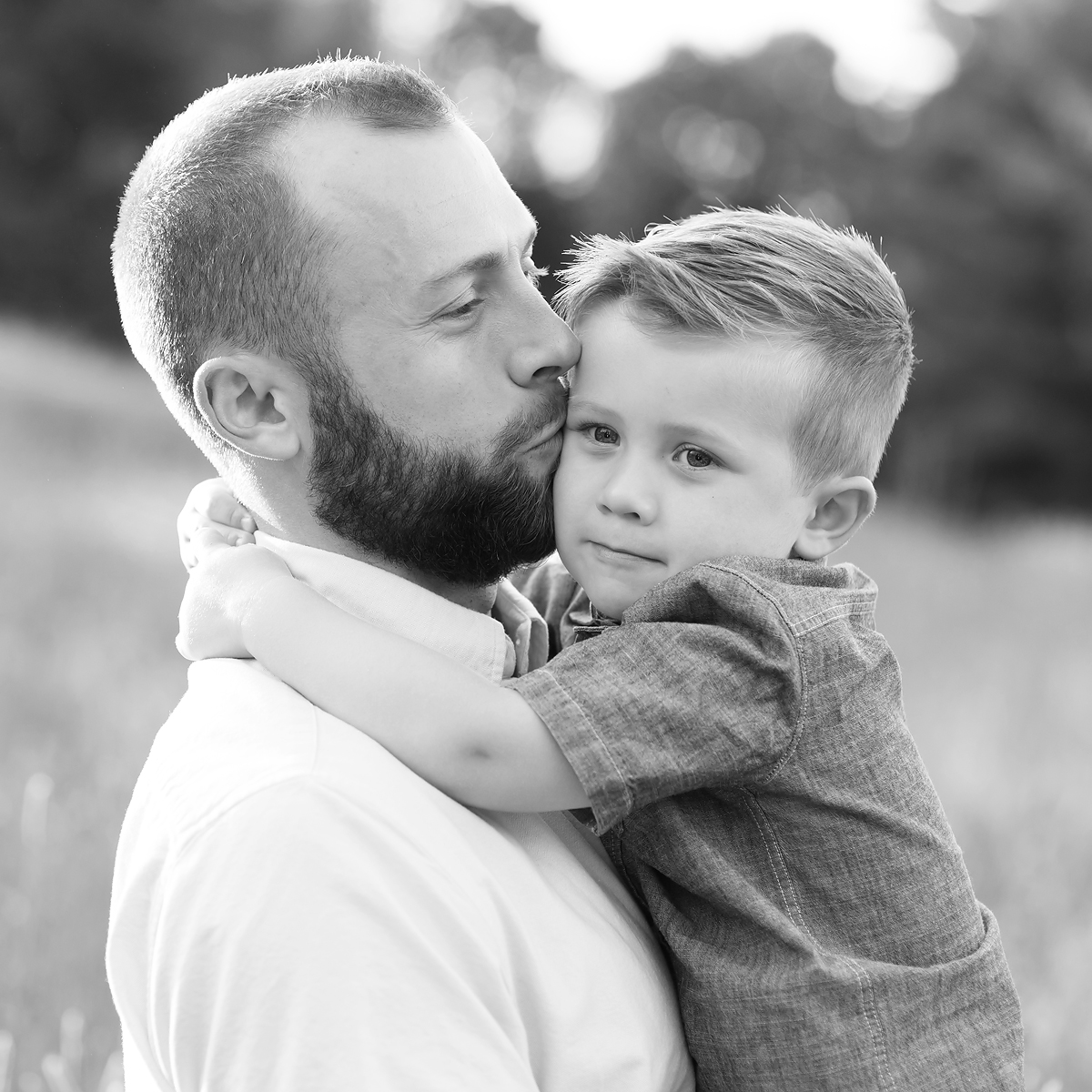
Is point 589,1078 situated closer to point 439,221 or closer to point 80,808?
point 439,221

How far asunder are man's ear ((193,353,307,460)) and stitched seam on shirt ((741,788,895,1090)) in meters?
0.95

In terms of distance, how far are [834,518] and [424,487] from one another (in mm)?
669

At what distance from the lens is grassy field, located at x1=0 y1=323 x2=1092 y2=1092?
14.3 feet

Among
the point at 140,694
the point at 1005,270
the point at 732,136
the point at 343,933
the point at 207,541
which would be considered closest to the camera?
the point at 343,933

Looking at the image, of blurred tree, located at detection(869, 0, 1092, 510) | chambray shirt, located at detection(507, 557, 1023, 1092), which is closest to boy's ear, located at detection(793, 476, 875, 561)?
chambray shirt, located at detection(507, 557, 1023, 1092)

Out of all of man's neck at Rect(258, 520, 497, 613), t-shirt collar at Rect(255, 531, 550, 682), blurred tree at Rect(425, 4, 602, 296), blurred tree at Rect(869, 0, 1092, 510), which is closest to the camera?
t-shirt collar at Rect(255, 531, 550, 682)

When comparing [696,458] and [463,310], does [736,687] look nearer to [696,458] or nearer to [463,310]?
[696,458]

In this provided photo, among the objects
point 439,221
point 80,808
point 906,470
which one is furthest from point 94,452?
point 906,470

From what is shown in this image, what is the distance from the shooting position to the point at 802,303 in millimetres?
1999

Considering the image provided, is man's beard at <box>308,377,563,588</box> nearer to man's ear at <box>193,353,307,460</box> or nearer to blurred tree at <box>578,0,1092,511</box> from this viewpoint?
man's ear at <box>193,353,307,460</box>

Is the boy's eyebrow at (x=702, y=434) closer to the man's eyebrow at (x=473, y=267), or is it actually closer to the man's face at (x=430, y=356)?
the man's face at (x=430, y=356)

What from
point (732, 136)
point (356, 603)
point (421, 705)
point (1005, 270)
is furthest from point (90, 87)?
point (421, 705)

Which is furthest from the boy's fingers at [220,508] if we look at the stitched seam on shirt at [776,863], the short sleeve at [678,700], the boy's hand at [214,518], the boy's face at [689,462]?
the stitched seam on shirt at [776,863]

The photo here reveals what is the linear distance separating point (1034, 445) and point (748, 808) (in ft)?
88.5
